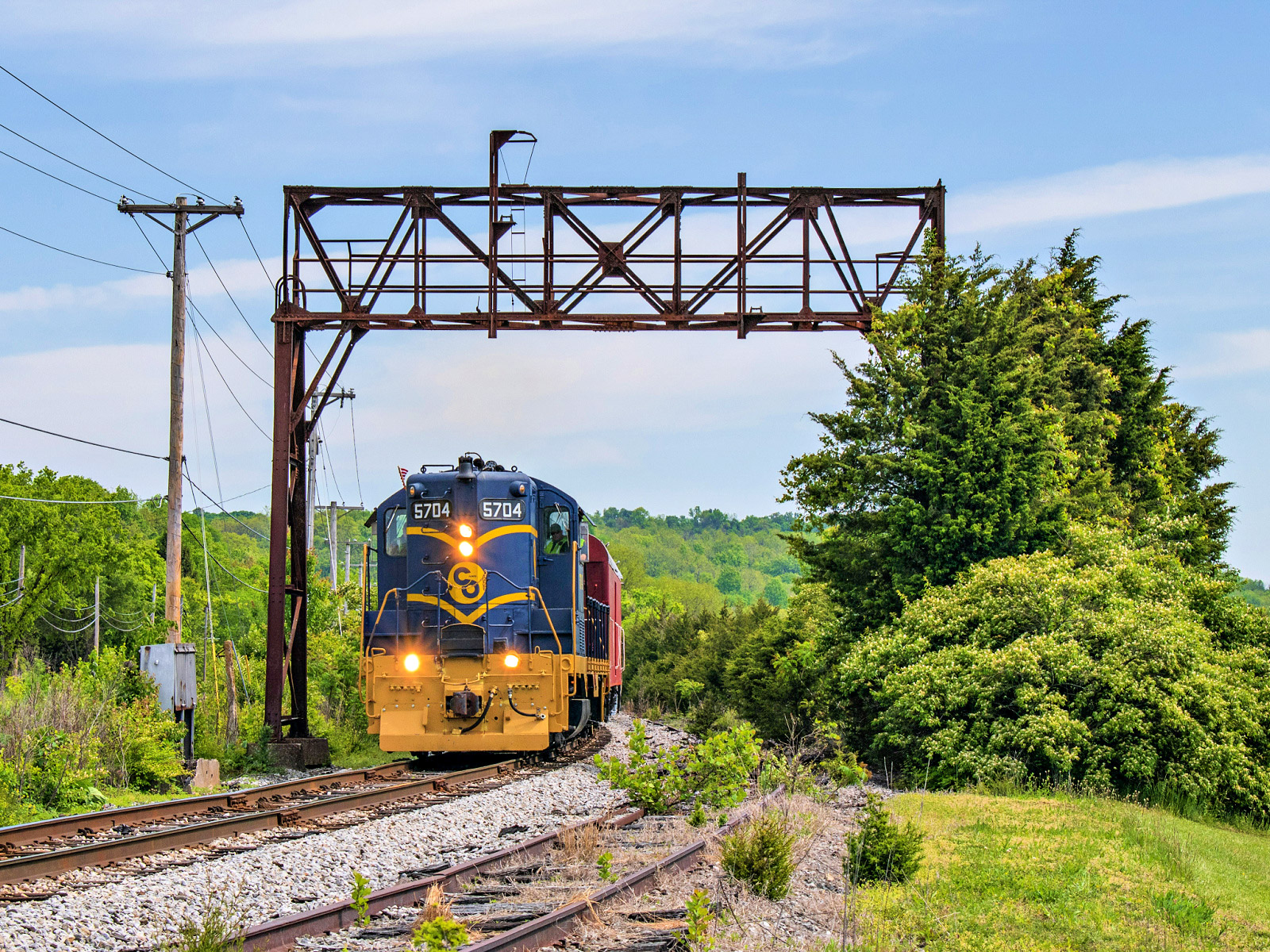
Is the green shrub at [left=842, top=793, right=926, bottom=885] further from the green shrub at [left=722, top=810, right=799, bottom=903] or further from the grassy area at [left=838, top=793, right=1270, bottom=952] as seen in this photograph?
the green shrub at [left=722, top=810, right=799, bottom=903]

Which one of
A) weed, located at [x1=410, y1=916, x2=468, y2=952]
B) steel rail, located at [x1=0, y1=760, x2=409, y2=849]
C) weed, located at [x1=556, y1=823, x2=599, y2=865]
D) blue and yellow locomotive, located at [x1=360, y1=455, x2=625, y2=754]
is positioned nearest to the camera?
weed, located at [x1=410, y1=916, x2=468, y2=952]

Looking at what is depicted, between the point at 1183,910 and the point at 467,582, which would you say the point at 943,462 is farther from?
the point at 1183,910

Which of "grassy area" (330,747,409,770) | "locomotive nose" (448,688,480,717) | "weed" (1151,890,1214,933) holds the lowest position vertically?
"grassy area" (330,747,409,770)

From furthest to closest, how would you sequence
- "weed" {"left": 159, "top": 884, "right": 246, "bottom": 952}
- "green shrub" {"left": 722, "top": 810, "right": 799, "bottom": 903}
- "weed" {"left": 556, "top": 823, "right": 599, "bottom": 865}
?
"weed" {"left": 556, "top": 823, "right": 599, "bottom": 865} → "green shrub" {"left": 722, "top": 810, "right": 799, "bottom": 903} → "weed" {"left": 159, "top": 884, "right": 246, "bottom": 952}

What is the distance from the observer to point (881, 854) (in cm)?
878

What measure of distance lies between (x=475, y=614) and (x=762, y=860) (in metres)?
8.92

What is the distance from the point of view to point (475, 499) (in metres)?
16.9

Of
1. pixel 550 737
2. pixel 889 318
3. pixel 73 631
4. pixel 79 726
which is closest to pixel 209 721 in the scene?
pixel 79 726

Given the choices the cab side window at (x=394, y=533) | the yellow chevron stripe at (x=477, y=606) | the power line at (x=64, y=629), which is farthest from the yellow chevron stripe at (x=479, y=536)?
the power line at (x=64, y=629)

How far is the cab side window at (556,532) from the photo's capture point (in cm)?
1738

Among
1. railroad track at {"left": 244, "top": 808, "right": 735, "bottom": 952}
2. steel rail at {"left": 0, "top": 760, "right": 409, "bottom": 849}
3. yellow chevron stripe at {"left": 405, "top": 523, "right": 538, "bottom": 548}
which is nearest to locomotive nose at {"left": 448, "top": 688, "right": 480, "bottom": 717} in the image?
steel rail at {"left": 0, "top": 760, "right": 409, "bottom": 849}

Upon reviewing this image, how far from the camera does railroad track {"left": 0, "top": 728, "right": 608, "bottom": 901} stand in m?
8.86

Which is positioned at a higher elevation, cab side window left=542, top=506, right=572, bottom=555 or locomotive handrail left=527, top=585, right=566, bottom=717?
cab side window left=542, top=506, right=572, bottom=555

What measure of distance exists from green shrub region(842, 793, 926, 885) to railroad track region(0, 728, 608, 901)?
516 cm
